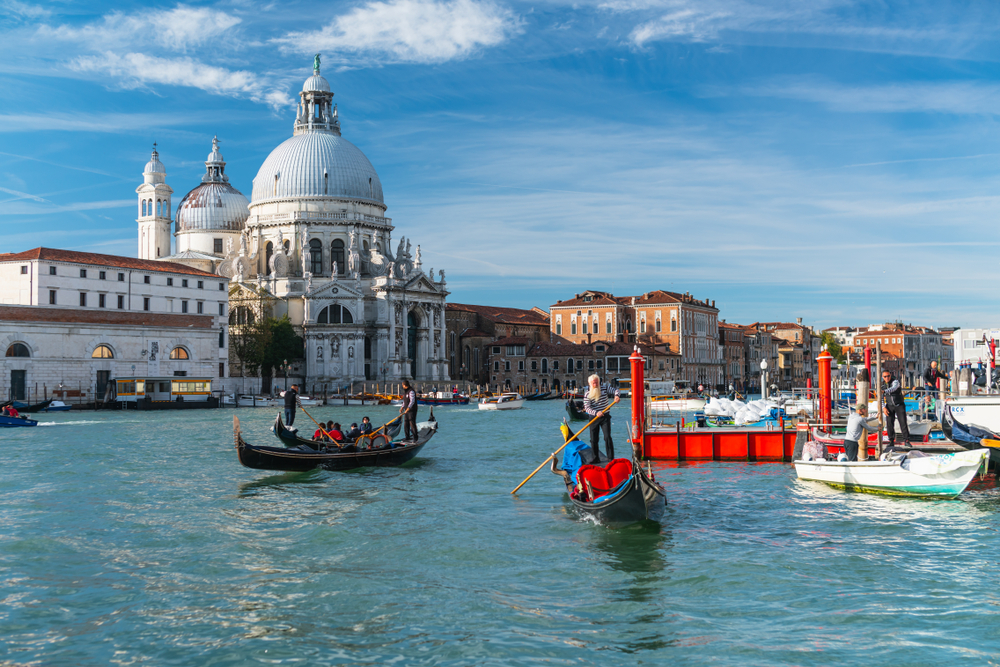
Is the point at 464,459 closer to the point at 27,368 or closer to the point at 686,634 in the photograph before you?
the point at 686,634

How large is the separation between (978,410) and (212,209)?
54157 mm

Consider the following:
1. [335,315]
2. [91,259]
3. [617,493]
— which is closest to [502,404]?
[335,315]

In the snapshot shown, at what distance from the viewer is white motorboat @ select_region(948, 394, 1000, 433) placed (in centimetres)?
1516

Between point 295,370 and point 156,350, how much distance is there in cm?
1254

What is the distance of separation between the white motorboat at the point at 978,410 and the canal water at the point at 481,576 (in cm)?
248

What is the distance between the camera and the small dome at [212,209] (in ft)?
202

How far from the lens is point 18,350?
37000 mm

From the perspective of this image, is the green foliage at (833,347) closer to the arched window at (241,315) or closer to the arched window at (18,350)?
the arched window at (241,315)

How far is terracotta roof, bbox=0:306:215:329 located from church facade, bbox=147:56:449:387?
9.06 m

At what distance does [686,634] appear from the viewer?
6.70m

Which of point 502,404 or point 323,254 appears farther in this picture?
point 323,254

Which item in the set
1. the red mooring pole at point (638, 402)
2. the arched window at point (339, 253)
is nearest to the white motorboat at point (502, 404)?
the arched window at point (339, 253)

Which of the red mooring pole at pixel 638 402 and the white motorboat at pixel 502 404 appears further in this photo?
the white motorboat at pixel 502 404

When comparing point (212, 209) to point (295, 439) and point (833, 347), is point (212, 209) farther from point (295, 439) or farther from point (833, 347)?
point (833, 347)
